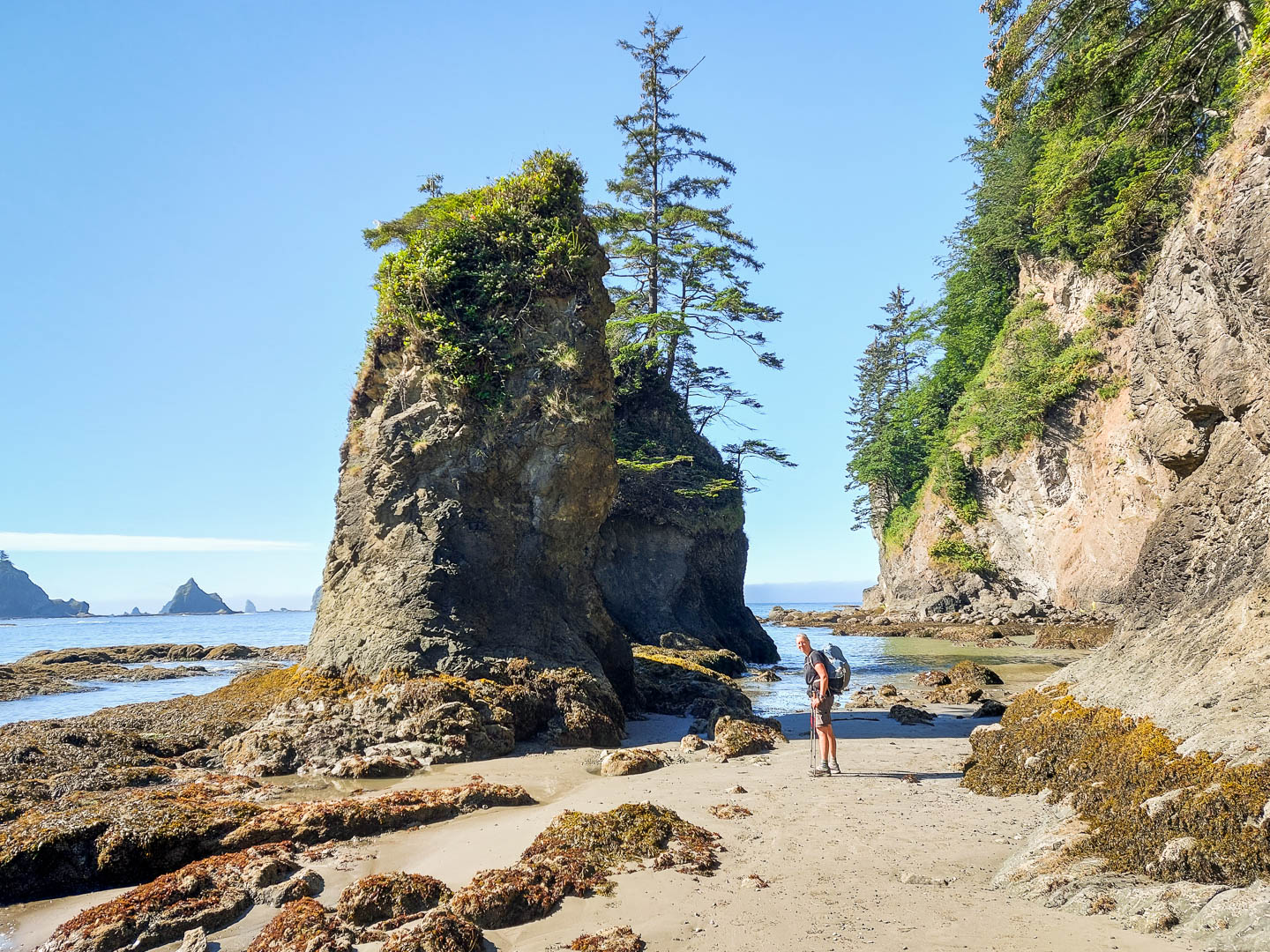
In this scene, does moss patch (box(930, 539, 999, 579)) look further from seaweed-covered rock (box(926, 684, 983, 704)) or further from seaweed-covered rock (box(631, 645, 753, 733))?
seaweed-covered rock (box(631, 645, 753, 733))

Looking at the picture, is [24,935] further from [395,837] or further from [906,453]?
[906,453]

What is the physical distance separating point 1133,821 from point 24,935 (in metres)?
7.16

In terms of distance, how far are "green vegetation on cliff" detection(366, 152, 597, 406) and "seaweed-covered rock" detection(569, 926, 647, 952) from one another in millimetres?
9269

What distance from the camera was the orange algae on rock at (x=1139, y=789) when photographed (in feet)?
13.4

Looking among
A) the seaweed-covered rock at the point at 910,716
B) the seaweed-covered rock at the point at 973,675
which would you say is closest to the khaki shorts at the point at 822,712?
the seaweed-covered rock at the point at 910,716

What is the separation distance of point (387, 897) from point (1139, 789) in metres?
5.25

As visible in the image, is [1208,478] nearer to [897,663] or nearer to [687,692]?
[687,692]

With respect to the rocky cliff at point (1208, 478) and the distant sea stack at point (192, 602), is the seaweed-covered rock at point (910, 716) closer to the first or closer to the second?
the rocky cliff at point (1208, 478)

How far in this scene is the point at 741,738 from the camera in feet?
30.6

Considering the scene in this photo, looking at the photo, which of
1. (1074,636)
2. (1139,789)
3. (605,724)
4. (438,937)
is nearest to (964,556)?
(1074,636)

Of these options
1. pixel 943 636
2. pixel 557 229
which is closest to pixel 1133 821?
pixel 557 229

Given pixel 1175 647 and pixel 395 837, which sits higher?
pixel 1175 647

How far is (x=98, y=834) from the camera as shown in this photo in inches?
217

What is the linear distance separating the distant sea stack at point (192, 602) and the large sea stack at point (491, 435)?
175 meters
